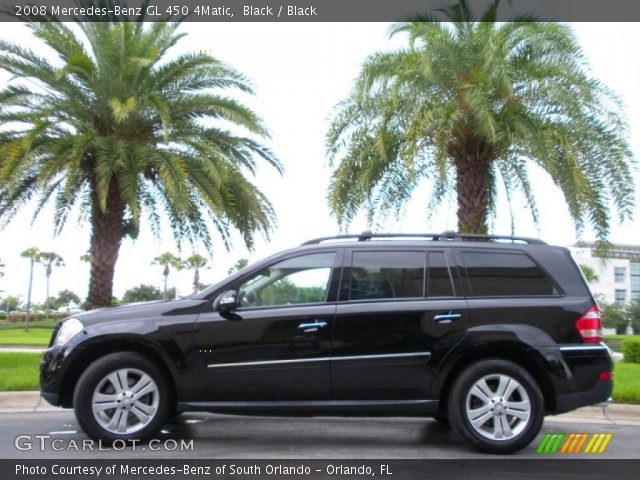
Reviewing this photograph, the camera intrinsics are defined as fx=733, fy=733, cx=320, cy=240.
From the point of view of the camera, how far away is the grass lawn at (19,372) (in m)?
9.17

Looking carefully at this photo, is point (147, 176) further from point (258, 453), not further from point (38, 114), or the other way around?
point (258, 453)

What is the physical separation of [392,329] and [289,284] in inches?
39.3

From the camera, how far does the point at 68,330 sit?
21.3 feet

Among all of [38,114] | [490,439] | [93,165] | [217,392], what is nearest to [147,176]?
[93,165]

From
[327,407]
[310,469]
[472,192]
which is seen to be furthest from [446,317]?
[472,192]

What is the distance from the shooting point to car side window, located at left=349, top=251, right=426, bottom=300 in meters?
6.52

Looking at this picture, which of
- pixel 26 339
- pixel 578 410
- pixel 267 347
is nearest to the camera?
pixel 267 347

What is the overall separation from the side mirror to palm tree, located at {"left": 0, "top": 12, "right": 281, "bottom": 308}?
22.4 ft

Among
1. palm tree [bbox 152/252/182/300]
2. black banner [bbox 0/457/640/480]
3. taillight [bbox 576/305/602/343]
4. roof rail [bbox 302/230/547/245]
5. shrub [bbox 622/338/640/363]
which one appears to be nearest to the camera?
black banner [bbox 0/457/640/480]

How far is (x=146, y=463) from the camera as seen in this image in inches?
226

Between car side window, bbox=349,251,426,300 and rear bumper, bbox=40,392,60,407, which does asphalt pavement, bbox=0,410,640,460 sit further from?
car side window, bbox=349,251,426,300

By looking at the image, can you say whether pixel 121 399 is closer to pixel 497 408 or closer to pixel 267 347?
pixel 267 347

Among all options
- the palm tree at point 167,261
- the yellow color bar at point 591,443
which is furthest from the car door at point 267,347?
the palm tree at point 167,261

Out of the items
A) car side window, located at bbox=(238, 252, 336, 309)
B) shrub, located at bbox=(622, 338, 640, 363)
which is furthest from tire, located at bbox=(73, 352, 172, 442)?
shrub, located at bbox=(622, 338, 640, 363)
